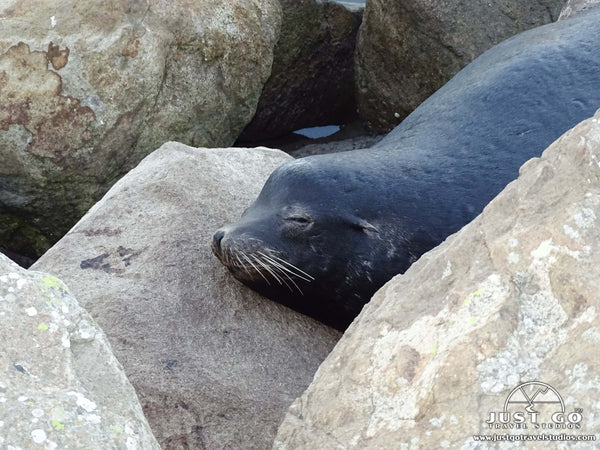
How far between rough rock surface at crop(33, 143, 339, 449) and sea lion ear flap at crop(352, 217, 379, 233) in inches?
17.0

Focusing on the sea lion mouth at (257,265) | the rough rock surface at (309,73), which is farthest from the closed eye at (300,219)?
the rough rock surface at (309,73)

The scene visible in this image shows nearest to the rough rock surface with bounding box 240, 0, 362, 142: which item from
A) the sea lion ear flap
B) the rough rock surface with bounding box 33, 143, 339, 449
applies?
the rough rock surface with bounding box 33, 143, 339, 449

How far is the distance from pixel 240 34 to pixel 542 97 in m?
2.03

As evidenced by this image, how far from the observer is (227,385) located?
3.30 meters

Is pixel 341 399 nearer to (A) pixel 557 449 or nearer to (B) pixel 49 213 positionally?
(A) pixel 557 449

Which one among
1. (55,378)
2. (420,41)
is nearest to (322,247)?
(55,378)

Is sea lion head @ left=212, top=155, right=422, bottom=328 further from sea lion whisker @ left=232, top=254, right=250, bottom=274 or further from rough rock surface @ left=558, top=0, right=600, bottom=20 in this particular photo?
rough rock surface @ left=558, top=0, right=600, bottom=20

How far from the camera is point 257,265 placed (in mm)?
3760

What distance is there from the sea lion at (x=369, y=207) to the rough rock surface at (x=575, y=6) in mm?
1554

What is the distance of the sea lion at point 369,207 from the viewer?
3777 mm

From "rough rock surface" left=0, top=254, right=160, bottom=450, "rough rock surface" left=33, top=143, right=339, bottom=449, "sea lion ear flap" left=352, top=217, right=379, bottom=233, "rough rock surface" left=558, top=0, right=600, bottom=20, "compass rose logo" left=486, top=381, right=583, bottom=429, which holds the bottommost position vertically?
"rough rock surface" left=33, top=143, right=339, bottom=449

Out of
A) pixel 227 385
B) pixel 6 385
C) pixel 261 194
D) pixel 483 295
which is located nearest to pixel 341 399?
pixel 483 295

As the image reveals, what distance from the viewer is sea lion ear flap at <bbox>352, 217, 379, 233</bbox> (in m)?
3.80

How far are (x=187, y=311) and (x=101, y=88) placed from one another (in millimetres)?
1962
